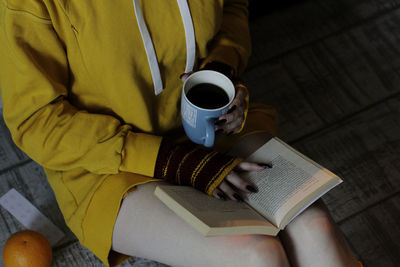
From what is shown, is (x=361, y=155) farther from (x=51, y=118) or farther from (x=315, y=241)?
(x=51, y=118)

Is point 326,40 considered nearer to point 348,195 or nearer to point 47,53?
point 348,195

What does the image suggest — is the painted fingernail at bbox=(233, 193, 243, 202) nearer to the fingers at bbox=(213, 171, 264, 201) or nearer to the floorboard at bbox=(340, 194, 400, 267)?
the fingers at bbox=(213, 171, 264, 201)

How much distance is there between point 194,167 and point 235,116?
14 cm

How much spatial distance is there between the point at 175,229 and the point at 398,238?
84cm

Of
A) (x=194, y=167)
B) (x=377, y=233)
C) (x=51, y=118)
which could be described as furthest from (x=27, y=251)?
(x=377, y=233)

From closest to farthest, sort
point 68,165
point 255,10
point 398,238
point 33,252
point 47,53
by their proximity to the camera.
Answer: point 47,53, point 68,165, point 33,252, point 398,238, point 255,10

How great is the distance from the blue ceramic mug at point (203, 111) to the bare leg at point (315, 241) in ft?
0.89

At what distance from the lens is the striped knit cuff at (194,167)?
0.96 m

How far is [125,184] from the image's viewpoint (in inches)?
38.0

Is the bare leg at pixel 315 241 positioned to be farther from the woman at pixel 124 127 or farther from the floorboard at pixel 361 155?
the floorboard at pixel 361 155

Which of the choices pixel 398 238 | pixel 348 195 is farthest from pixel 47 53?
pixel 398 238

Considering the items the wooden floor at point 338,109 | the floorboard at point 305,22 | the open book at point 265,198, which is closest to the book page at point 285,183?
the open book at point 265,198

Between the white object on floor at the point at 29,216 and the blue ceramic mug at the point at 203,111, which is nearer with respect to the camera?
the blue ceramic mug at the point at 203,111

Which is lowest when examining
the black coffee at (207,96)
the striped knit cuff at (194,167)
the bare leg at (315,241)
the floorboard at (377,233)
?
the floorboard at (377,233)
